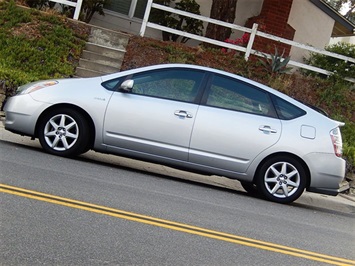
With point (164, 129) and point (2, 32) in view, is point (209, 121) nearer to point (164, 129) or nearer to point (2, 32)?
point (164, 129)

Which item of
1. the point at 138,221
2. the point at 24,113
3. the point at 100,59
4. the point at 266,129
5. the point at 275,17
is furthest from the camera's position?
the point at 275,17

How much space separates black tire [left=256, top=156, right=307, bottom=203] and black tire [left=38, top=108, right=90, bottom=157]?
2.45 meters

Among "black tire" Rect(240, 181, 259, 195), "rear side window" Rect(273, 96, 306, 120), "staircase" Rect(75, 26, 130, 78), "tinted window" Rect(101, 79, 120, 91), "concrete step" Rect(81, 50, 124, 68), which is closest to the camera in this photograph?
"tinted window" Rect(101, 79, 120, 91)

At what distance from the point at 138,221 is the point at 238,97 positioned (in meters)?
3.56

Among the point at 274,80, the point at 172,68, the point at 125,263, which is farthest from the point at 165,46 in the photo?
the point at 125,263

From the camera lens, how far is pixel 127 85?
942 centimetres

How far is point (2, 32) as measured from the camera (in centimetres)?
1574

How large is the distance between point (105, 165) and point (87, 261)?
184 inches

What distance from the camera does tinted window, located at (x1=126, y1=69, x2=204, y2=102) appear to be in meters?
9.62

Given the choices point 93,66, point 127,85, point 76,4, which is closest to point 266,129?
point 127,85

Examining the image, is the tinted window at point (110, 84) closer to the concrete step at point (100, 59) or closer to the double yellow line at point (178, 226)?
the double yellow line at point (178, 226)

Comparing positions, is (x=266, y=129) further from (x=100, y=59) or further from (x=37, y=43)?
(x=37, y=43)

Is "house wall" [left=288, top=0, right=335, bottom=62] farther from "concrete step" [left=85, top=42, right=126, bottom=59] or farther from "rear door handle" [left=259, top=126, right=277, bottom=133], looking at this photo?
"rear door handle" [left=259, top=126, right=277, bottom=133]

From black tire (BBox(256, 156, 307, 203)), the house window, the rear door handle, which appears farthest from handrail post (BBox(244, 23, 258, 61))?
black tire (BBox(256, 156, 307, 203))
